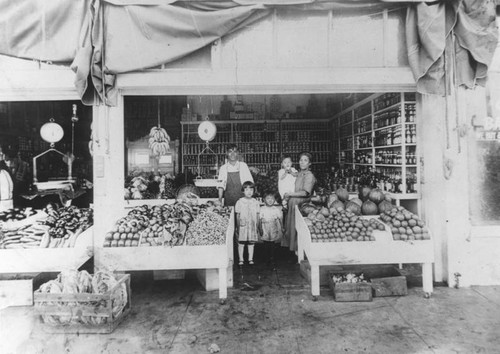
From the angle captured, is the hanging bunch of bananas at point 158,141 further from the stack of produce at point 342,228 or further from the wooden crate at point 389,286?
the wooden crate at point 389,286

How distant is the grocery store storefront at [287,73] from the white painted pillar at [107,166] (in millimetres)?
13

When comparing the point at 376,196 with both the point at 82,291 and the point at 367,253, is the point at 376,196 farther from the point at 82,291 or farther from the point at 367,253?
the point at 82,291

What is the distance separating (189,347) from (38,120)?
28.6 ft

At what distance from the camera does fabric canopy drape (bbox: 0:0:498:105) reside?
4.16 m

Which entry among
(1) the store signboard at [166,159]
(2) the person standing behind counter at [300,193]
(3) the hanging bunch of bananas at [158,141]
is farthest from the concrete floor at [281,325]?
(1) the store signboard at [166,159]

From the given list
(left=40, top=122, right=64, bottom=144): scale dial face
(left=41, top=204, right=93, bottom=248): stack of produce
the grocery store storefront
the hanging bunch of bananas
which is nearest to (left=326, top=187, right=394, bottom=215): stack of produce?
the grocery store storefront

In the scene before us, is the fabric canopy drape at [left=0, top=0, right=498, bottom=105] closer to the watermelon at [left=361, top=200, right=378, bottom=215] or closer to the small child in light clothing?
the watermelon at [left=361, top=200, right=378, bottom=215]

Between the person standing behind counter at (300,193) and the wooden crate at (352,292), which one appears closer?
the wooden crate at (352,292)

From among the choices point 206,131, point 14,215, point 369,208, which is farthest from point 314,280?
point 14,215

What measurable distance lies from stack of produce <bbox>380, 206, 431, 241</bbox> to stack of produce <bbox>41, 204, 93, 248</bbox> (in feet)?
13.9

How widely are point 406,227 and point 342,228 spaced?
83 centimetres

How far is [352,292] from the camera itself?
434 cm

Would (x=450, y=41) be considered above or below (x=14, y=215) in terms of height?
above

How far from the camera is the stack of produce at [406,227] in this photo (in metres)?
4.54
